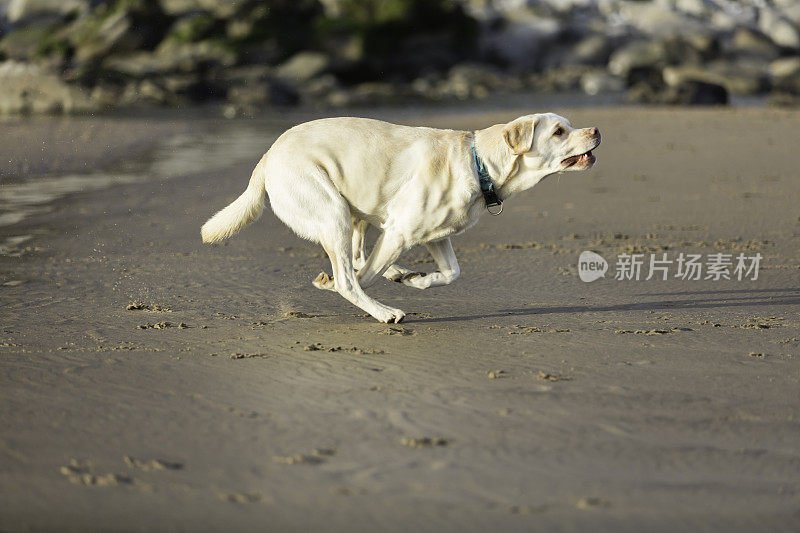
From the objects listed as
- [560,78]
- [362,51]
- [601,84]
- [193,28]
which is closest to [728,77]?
[601,84]

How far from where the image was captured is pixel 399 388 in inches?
174

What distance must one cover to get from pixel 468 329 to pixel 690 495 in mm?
2422

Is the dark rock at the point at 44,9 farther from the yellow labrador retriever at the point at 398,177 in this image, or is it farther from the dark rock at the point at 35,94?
the yellow labrador retriever at the point at 398,177

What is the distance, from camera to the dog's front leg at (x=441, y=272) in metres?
5.84

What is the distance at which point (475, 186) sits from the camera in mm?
5574

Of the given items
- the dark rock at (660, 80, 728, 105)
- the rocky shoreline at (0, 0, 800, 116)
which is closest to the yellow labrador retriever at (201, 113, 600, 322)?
the dark rock at (660, 80, 728, 105)

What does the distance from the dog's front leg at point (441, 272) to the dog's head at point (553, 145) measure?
64 centimetres

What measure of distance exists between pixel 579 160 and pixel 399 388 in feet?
6.69

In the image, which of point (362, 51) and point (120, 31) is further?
point (362, 51)

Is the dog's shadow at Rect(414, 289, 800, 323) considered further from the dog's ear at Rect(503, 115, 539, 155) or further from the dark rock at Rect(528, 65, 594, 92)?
the dark rock at Rect(528, 65, 594, 92)

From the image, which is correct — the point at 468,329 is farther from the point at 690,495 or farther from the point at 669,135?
the point at 669,135

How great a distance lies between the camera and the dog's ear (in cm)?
557

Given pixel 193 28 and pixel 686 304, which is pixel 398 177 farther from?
pixel 193 28

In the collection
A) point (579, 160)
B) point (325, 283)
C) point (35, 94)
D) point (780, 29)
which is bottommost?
point (325, 283)
